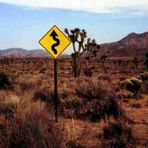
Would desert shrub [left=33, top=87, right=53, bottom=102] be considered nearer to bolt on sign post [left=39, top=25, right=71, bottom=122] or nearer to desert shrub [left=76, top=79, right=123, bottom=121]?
desert shrub [left=76, top=79, right=123, bottom=121]

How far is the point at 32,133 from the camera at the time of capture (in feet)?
25.4

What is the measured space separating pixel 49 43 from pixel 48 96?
3.45 metres

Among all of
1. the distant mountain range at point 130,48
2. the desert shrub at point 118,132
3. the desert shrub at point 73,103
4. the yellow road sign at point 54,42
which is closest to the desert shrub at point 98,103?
the desert shrub at point 73,103

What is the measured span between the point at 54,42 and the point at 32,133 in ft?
19.8

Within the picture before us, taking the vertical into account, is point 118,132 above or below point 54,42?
below

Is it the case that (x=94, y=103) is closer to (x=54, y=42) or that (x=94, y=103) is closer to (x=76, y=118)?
(x=76, y=118)

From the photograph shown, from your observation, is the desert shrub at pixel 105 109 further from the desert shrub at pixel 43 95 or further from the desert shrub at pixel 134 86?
the desert shrub at pixel 134 86

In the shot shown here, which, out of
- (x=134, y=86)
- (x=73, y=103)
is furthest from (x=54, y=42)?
(x=134, y=86)

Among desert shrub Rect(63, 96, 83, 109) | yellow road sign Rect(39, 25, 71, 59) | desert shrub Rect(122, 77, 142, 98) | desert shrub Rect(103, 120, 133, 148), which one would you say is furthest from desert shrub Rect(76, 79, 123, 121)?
desert shrub Rect(122, 77, 142, 98)

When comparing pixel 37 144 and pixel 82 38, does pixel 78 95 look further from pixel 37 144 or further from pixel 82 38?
pixel 82 38

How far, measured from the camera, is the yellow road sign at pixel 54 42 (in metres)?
13.3

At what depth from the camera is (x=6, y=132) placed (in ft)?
27.8

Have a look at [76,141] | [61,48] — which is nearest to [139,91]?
[61,48]

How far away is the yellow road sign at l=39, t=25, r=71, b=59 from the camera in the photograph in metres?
13.3
